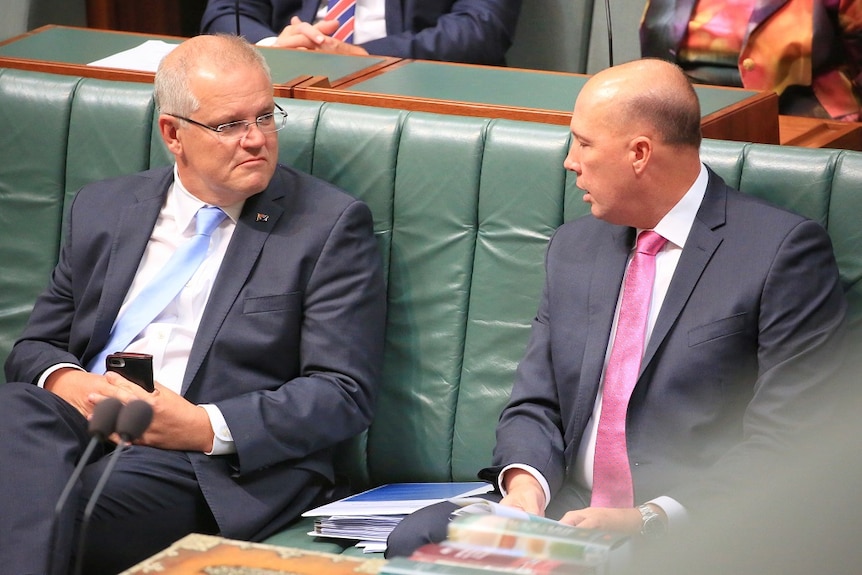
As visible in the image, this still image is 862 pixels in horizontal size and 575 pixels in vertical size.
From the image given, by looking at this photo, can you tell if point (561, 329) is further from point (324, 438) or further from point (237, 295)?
point (237, 295)

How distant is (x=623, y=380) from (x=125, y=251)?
1.03 metres

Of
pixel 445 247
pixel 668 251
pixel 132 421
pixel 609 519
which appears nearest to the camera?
pixel 132 421

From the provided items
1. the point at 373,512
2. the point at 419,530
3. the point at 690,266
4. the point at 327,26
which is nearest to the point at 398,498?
the point at 373,512

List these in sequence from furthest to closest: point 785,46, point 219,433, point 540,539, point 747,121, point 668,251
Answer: point 785,46
point 747,121
point 219,433
point 668,251
point 540,539

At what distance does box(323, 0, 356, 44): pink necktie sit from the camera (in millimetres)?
3537

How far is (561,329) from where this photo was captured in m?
2.01

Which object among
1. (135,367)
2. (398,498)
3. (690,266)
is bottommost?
(398,498)

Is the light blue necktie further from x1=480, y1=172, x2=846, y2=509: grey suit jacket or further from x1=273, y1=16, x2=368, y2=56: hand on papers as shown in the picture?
x1=273, y1=16, x2=368, y2=56: hand on papers

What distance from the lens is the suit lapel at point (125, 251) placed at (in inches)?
89.8

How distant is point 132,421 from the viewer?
1.38 meters

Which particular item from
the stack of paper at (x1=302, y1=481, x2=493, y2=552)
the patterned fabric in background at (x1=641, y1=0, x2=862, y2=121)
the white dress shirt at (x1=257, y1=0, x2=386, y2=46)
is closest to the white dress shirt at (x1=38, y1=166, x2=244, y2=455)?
the stack of paper at (x1=302, y1=481, x2=493, y2=552)

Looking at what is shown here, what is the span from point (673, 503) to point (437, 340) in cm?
65

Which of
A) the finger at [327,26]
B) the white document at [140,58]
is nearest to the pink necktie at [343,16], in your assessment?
the finger at [327,26]

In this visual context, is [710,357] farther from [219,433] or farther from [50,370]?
[50,370]
